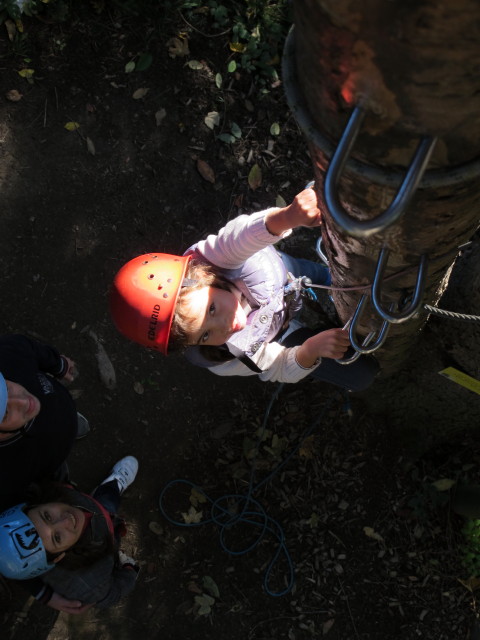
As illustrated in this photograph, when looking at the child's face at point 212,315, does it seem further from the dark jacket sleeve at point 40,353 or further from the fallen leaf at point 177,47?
the fallen leaf at point 177,47

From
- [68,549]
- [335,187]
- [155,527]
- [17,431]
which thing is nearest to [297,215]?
[335,187]

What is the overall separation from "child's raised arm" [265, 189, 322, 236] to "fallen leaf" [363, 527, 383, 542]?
7.70 feet

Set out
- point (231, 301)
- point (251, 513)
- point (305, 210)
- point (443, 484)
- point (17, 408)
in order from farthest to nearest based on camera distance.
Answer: point (251, 513)
point (443, 484)
point (17, 408)
point (231, 301)
point (305, 210)

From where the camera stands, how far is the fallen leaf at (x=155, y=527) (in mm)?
3957

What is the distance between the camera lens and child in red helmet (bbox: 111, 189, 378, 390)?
2.43 metres

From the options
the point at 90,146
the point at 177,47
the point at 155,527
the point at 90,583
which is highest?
the point at 177,47

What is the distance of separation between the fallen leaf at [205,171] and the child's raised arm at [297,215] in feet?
6.33

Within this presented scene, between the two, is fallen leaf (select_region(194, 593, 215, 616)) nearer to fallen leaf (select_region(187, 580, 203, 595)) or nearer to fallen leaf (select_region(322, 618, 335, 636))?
fallen leaf (select_region(187, 580, 203, 595))

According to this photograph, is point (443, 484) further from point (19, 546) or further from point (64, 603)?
point (19, 546)

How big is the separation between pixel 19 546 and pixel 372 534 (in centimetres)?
222

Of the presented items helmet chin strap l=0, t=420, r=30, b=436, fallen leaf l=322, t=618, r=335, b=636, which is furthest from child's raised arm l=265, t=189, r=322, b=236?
fallen leaf l=322, t=618, r=335, b=636

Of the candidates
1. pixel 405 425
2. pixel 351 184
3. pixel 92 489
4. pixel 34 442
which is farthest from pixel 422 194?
pixel 92 489

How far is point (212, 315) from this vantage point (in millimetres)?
2492

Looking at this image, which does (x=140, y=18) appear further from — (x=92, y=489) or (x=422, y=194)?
(x=422, y=194)
